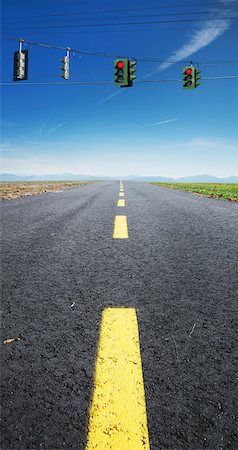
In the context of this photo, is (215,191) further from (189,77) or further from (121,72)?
(121,72)

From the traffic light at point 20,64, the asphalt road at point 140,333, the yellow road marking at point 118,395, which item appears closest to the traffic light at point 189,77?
the traffic light at point 20,64

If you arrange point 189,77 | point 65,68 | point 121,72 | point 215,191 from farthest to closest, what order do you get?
1. point 215,191
2. point 189,77
3. point 121,72
4. point 65,68

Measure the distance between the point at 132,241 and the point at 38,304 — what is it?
84.9 inches

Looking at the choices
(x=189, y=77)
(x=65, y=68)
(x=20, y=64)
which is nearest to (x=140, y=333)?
(x=20, y=64)

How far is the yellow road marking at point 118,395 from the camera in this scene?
0.97 m

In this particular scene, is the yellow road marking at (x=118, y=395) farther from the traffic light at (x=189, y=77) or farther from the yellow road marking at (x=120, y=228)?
the traffic light at (x=189, y=77)

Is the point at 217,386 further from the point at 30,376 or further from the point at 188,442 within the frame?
the point at 30,376

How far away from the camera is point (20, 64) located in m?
12.3

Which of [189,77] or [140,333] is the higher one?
[189,77]

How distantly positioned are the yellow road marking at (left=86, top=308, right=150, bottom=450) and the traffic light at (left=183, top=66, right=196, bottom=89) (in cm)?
1600

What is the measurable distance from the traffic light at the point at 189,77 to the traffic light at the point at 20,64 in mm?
8065

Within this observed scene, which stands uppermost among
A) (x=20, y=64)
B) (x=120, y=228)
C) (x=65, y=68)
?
(x=65, y=68)

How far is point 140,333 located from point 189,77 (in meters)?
16.2

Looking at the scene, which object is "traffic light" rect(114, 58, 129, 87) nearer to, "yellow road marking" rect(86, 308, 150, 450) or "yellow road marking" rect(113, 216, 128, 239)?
"yellow road marking" rect(113, 216, 128, 239)
